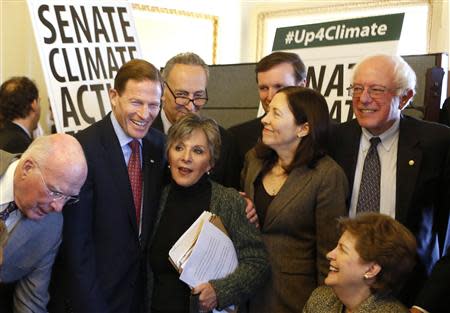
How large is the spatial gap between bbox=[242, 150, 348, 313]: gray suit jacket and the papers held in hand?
0.56 ft

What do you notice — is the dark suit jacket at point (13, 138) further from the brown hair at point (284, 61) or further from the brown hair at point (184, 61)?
the brown hair at point (284, 61)

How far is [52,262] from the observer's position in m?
1.80

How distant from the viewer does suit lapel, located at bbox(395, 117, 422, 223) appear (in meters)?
2.10

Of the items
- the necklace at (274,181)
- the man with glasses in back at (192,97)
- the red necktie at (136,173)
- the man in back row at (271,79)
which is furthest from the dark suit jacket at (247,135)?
the red necktie at (136,173)

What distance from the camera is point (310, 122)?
2.02 meters

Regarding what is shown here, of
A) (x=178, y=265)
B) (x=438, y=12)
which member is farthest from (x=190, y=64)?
(x=438, y=12)

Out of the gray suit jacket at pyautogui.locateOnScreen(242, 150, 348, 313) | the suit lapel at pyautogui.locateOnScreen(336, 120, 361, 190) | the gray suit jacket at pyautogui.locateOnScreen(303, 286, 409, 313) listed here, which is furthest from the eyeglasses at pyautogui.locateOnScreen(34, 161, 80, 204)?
the suit lapel at pyautogui.locateOnScreen(336, 120, 361, 190)

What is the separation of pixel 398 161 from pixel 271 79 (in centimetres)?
63

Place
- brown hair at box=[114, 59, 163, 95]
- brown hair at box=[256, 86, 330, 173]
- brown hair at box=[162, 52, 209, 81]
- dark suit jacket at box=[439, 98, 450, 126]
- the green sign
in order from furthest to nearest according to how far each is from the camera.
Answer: the green sign → dark suit jacket at box=[439, 98, 450, 126] → brown hair at box=[162, 52, 209, 81] → brown hair at box=[256, 86, 330, 173] → brown hair at box=[114, 59, 163, 95]

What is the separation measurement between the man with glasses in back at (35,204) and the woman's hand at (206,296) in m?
0.46

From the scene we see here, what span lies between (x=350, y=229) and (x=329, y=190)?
0.74ft

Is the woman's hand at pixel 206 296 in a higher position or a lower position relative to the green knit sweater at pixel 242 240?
lower

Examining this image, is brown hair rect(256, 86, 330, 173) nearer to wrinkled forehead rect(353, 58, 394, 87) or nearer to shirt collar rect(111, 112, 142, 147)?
wrinkled forehead rect(353, 58, 394, 87)

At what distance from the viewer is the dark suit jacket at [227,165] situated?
2.30 meters
